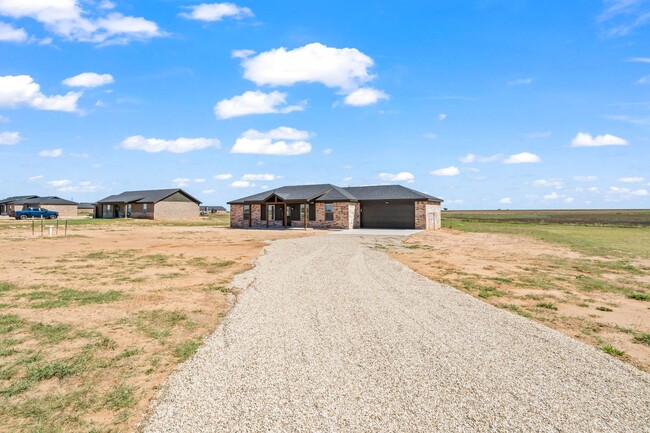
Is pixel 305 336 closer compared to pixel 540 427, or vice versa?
pixel 540 427

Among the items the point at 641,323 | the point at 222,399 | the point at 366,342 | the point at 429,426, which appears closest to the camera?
the point at 429,426

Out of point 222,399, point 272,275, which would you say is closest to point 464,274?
point 272,275

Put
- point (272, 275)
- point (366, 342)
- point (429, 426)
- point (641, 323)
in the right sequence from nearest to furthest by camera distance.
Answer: point (429, 426) < point (366, 342) < point (641, 323) < point (272, 275)

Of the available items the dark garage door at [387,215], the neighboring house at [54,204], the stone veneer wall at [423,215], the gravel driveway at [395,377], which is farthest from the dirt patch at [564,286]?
the neighboring house at [54,204]

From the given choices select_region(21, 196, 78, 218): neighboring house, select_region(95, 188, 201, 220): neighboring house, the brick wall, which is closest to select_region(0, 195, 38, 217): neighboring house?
select_region(21, 196, 78, 218): neighboring house

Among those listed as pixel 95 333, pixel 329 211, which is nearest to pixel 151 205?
pixel 329 211

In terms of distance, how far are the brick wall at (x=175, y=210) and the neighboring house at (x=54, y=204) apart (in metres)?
26.9

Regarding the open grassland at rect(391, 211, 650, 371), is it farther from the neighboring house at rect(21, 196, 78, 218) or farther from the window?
the neighboring house at rect(21, 196, 78, 218)

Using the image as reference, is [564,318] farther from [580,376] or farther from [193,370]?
[193,370]

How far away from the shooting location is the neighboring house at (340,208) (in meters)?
40.1

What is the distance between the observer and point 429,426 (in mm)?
4414

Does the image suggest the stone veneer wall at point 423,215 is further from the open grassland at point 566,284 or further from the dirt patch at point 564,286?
the dirt patch at point 564,286

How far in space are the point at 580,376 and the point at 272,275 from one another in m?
10.3

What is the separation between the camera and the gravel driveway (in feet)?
15.0
